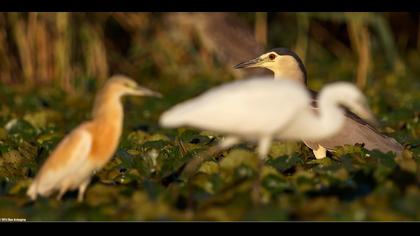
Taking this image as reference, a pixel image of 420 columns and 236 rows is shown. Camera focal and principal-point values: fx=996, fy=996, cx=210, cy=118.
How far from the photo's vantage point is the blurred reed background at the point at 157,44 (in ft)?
40.3

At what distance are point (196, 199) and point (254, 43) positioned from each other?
29.0 ft

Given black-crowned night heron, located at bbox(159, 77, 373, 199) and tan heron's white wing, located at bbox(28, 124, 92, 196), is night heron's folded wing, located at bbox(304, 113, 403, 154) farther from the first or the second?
tan heron's white wing, located at bbox(28, 124, 92, 196)

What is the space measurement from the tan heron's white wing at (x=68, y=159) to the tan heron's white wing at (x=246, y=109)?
0.47 metres

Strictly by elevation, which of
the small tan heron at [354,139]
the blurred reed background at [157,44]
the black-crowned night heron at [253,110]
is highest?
the black-crowned night heron at [253,110]

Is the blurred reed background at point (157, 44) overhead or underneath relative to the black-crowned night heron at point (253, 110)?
underneath

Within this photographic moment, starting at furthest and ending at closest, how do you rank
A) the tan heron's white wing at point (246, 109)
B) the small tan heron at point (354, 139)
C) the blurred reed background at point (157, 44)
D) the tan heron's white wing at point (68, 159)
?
the blurred reed background at point (157, 44) < the small tan heron at point (354, 139) < the tan heron's white wing at point (68, 159) < the tan heron's white wing at point (246, 109)

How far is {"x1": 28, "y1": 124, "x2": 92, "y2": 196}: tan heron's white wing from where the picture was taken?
4.65m

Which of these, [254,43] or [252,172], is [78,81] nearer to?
Result: [254,43]

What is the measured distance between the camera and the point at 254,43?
13.4 m

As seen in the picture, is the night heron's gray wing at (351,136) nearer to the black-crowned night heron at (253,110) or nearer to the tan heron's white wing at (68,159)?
the black-crowned night heron at (253,110)

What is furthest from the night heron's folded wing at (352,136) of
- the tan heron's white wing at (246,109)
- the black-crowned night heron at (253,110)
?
the tan heron's white wing at (246,109)

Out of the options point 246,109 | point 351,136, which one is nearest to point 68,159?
point 246,109

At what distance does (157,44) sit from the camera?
1376cm
